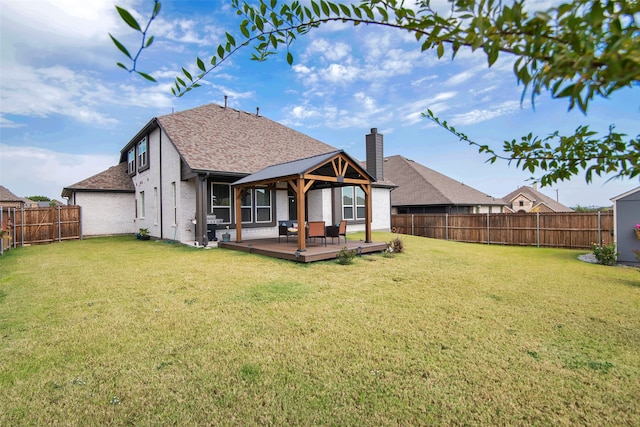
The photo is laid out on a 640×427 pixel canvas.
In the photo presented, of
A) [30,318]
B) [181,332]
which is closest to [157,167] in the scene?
[30,318]

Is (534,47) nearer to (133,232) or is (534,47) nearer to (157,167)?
(157,167)

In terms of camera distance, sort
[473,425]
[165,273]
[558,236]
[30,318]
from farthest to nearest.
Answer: [558,236]
[165,273]
[30,318]
[473,425]

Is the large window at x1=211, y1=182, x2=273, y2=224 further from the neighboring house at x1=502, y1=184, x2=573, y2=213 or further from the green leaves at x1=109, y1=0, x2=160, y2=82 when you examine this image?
the neighboring house at x1=502, y1=184, x2=573, y2=213

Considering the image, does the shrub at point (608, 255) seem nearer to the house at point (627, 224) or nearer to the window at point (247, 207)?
the house at point (627, 224)

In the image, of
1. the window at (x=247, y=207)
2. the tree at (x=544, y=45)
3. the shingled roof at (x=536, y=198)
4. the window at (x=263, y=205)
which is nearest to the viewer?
the tree at (x=544, y=45)

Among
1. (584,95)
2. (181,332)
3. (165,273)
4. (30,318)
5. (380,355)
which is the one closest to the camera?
(584,95)

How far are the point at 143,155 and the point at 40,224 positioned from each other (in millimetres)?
6050

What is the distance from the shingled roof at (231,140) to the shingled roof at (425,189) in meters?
8.68

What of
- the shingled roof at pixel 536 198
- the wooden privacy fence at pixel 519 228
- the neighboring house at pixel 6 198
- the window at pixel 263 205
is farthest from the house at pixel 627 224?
the neighboring house at pixel 6 198

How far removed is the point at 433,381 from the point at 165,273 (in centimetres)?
730

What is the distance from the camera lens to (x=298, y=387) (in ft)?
10.8

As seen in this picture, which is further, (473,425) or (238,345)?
(238,345)

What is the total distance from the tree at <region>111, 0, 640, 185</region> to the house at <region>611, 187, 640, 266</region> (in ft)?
45.4

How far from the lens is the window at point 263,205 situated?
15.5 metres
